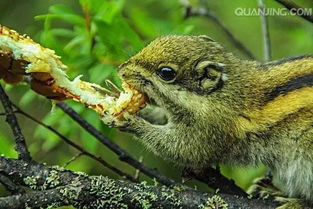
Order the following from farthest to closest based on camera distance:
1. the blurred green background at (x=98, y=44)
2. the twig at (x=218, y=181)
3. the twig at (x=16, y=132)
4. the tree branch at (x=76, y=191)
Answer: the blurred green background at (x=98, y=44) < the twig at (x=218, y=181) < the twig at (x=16, y=132) < the tree branch at (x=76, y=191)

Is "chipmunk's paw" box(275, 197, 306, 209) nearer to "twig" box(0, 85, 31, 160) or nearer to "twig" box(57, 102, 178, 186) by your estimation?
"twig" box(57, 102, 178, 186)

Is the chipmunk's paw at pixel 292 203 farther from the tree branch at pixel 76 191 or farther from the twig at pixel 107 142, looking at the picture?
the tree branch at pixel 76 191

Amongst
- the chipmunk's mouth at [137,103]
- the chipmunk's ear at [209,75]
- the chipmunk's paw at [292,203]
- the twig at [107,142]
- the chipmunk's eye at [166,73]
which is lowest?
the chipmunk's paw at [292,203]

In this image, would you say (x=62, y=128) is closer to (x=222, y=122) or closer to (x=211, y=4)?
(x=222, y=122)

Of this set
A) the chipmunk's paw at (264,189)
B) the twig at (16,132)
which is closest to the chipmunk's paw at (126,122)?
the twig at (16,132)

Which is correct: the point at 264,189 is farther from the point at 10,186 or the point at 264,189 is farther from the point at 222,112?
the point at 10,186

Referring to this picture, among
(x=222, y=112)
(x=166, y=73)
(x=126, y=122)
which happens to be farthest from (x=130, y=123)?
(x=222, y=112)
